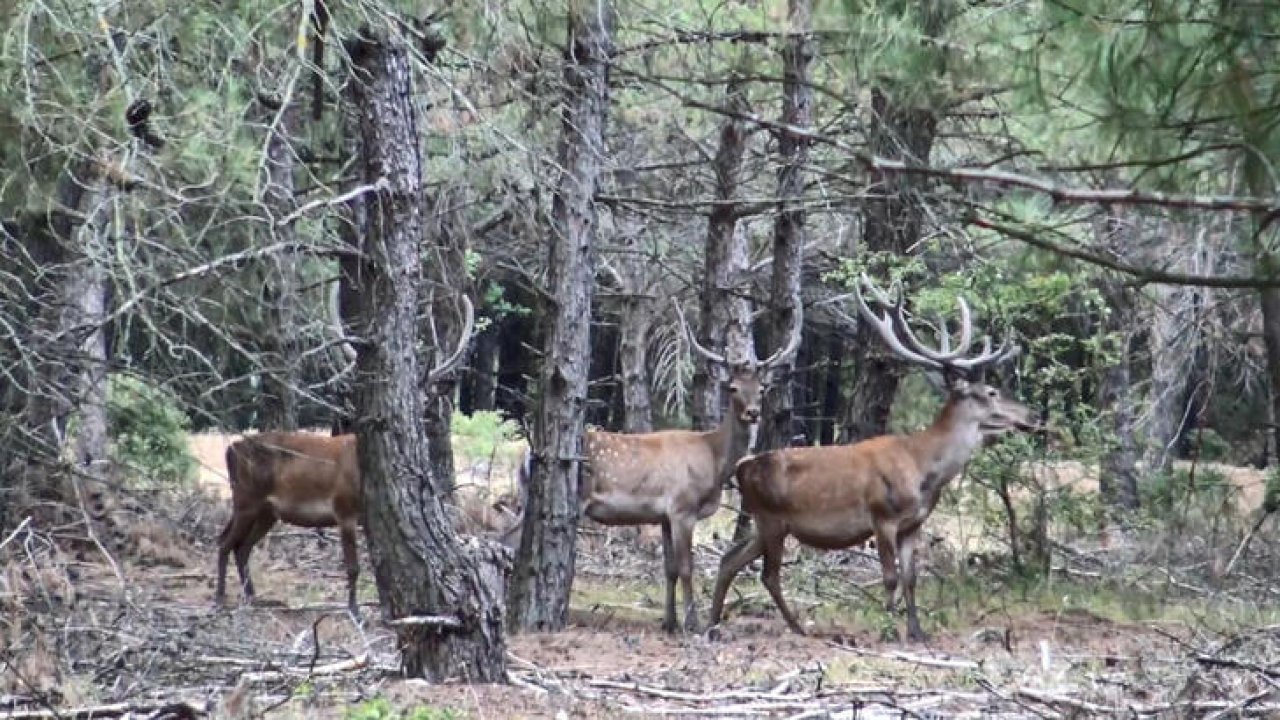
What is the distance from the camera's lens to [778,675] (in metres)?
10.6

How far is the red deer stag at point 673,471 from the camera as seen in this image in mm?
14781

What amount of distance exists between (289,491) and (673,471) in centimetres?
304

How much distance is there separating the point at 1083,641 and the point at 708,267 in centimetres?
637

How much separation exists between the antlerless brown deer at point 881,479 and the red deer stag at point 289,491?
2760 millimetres

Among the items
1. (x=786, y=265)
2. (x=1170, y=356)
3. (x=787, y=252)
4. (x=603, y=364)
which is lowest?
(x=1170, y=356)

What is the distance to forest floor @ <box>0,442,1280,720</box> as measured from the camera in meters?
8.35

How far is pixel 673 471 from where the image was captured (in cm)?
1505

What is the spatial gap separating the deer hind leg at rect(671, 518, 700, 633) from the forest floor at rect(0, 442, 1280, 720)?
1.03 feet

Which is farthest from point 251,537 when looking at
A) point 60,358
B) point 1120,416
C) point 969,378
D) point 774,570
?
point 1120,416

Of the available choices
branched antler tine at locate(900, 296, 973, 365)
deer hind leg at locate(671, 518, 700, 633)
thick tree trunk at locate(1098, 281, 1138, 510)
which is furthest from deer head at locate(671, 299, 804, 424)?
thick tree trunk at locate(1098, 281, 1138, 510)

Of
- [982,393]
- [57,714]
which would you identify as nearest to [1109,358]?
[982,393]

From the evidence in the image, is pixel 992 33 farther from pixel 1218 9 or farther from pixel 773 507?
pixel 773 507

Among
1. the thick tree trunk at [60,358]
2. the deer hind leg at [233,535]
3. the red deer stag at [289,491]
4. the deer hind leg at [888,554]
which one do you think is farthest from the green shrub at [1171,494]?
the thick tree trunk at [60,358]

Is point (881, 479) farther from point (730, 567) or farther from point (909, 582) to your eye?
point (730, 567)
